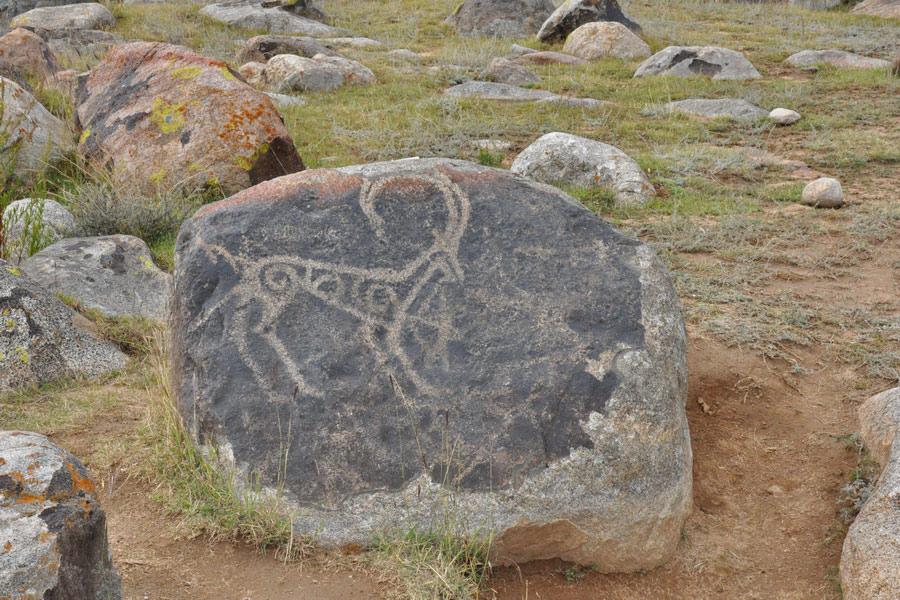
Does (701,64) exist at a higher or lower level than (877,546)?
lower

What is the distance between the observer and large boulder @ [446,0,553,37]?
1501 centimetres

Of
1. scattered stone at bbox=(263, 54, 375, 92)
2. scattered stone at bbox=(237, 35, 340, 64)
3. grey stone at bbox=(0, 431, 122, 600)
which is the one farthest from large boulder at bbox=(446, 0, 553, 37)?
grey stone at bbox=(0, 431, 122, 600)

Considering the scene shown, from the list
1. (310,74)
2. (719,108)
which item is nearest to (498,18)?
(310,74)

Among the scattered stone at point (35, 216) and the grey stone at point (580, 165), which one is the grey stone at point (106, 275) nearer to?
the scattered stone at point (35, 216)

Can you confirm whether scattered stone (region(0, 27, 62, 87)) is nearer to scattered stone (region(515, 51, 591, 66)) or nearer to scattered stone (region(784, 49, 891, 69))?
scattered stone (region(515, 51, 591, 66))

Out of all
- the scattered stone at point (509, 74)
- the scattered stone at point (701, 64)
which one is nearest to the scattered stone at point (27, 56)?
the scattered stone at point (509, 74)

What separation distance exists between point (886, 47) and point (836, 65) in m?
1.85

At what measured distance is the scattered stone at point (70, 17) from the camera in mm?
13484

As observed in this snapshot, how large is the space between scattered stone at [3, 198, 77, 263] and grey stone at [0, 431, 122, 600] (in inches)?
124

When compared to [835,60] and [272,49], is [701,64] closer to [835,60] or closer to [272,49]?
[835,60]

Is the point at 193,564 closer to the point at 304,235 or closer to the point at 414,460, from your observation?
the point at 414,460

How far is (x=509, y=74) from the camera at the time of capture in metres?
11.0

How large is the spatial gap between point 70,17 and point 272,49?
15.1 feet

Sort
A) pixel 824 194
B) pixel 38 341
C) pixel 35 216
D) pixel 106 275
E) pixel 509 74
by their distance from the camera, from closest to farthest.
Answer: pixel 38 341
pixel 106 275
pixel 35 216
pixel 824 194
pixel 509 74
